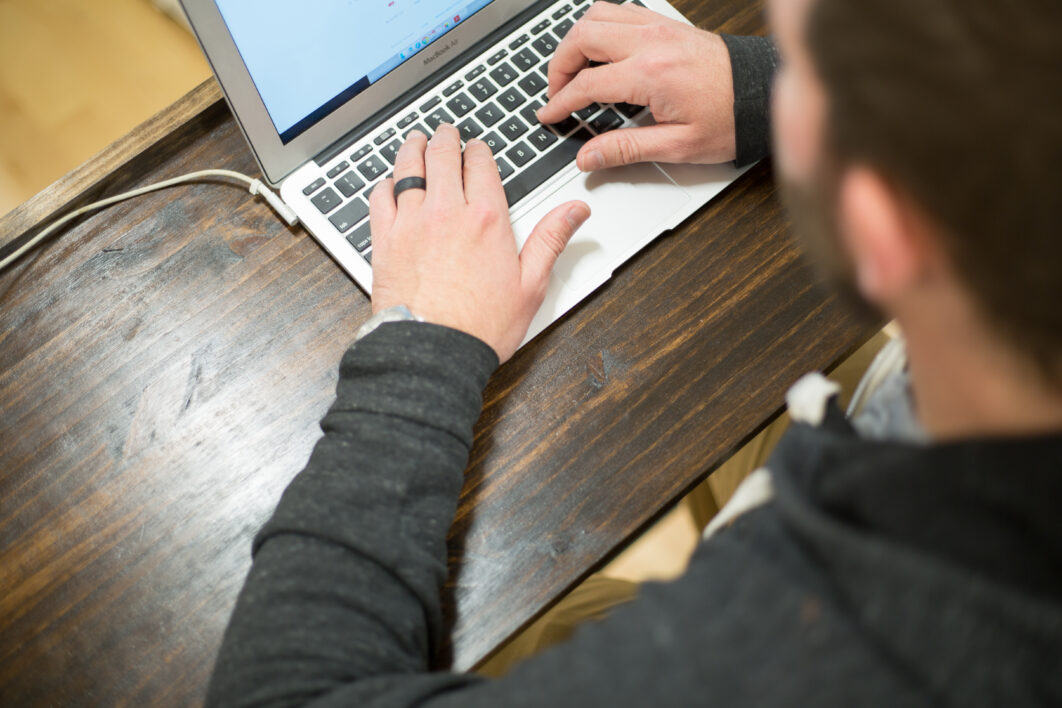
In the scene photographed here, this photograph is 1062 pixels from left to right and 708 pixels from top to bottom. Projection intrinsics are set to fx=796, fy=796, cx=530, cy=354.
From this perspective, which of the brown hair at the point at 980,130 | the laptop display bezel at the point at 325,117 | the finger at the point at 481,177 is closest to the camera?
the brown hair at the point at 980,130

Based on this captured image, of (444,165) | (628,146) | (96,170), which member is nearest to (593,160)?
(628,146)

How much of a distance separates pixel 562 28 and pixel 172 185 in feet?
1.41

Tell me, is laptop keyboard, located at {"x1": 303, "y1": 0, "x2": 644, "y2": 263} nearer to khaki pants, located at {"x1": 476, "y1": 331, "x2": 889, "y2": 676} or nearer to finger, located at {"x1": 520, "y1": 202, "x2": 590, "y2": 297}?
finger, located at {"x1": 520, "y1": 202, "x2": 590, "y2": 297}

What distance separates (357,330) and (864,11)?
0.49 metres

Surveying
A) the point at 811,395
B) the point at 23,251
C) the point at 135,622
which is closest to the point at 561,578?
the point at 811,395

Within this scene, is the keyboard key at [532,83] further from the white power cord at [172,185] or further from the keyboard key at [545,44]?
the white power cord at [172,185]

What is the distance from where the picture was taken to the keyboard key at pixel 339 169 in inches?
30.0

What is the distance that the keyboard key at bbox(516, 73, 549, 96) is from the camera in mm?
795

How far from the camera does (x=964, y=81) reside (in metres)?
0.34

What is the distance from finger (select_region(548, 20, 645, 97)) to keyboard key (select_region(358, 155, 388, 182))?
7.5 inches

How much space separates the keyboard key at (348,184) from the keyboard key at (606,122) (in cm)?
23

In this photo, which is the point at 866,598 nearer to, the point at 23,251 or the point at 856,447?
the point at 856,447

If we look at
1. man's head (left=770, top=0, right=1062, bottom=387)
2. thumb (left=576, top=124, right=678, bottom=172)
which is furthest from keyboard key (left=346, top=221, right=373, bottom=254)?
man's head (left=770, top=0, right=1062, bottom=387)

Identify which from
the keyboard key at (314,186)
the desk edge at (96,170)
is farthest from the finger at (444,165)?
the desk edge at (96,170)
